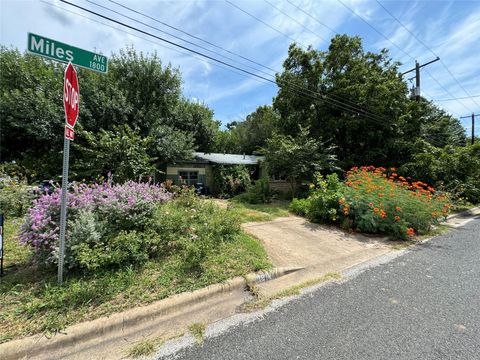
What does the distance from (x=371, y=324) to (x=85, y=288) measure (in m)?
3.24

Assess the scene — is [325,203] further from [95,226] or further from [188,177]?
[188,177]

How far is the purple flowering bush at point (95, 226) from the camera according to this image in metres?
2.74

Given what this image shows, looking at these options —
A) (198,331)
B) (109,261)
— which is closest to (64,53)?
(109,261)

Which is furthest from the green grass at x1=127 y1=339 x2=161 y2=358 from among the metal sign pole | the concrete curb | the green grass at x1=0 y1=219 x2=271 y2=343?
the metal sign pole

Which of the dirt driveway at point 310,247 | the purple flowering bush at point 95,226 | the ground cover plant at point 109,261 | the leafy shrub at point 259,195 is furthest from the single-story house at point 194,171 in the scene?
the purple flowering bush at point 95,226

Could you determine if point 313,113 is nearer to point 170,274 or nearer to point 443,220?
point 443,220

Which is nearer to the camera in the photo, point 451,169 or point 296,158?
point 296,158

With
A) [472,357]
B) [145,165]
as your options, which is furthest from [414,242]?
[145,165]

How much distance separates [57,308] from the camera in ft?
7.34

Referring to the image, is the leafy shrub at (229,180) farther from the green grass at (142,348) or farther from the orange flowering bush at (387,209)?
the green grass at (142,348)

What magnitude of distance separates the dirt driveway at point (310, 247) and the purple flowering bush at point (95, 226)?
6.87 feet

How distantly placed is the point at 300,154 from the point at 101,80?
1031cm

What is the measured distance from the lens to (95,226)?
3.02 meters

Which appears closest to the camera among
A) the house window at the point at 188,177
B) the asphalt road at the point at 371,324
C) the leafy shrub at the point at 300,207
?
the asphalt road at the point at 371,324
